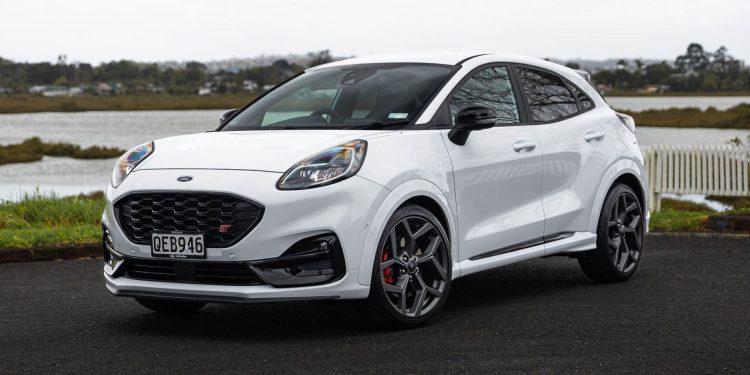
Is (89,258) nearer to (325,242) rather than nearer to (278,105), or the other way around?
(278,105)

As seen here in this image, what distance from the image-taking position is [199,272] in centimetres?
634

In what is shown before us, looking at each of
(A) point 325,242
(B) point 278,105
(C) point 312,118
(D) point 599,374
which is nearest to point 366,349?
(A) point 325,242

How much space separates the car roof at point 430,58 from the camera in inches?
307

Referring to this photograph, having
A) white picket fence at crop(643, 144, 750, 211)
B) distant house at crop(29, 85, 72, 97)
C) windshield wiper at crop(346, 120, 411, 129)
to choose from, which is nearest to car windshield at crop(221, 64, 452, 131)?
windshield wiper at crop(346, 120, 411, 129)

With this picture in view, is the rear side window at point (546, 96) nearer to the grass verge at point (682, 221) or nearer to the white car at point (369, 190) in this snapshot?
the white car at point (369, 190)

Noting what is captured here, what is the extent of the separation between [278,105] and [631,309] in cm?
283

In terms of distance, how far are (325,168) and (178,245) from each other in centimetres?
94

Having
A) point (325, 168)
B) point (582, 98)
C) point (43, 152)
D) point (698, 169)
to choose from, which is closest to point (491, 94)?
point (582, 98)

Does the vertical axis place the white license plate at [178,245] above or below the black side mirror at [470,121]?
below

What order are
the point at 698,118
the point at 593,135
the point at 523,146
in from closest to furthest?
1. the point at 523,146
2. the point at 593,135
3. the point at 698,118

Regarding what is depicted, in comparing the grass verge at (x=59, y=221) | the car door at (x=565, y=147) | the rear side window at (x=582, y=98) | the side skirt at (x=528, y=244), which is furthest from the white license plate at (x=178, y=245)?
the grass verge at (x=59, y=221)

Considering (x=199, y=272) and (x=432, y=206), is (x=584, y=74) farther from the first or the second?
(x=199, y=272)

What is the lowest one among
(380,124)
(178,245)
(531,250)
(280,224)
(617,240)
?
(617,240)

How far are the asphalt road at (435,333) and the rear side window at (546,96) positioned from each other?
136cm
